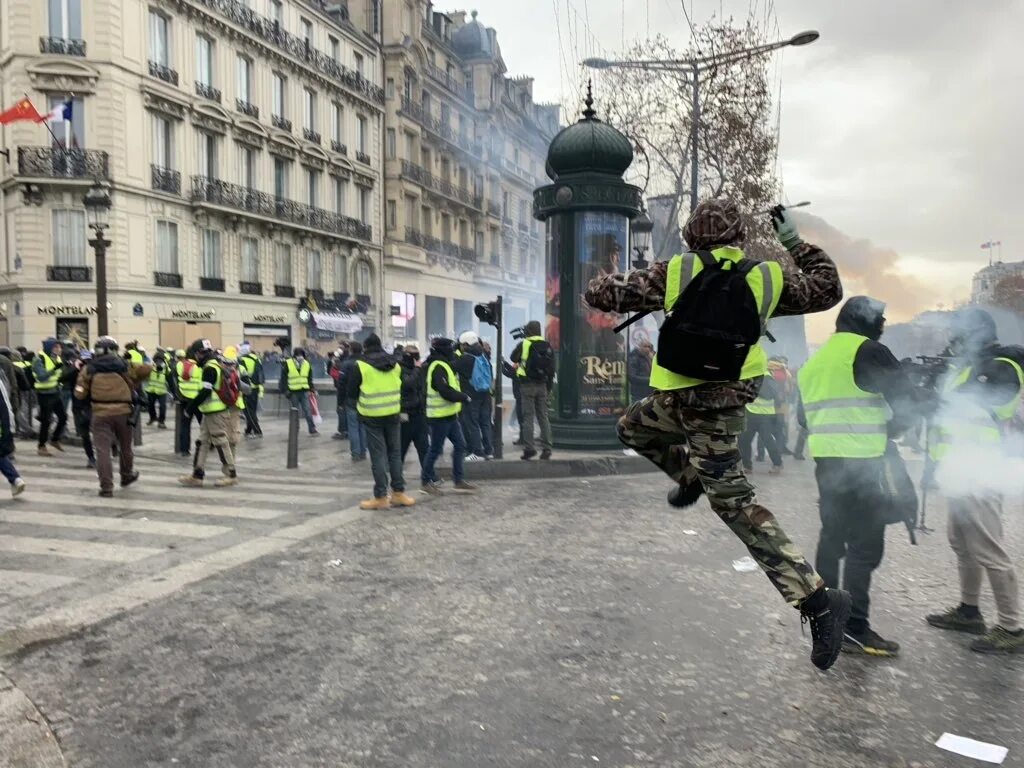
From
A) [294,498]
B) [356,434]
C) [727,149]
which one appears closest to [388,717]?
[294,498]

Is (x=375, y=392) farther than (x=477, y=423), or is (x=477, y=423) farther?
(x=477, y=423)

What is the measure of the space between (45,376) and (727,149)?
767 inches

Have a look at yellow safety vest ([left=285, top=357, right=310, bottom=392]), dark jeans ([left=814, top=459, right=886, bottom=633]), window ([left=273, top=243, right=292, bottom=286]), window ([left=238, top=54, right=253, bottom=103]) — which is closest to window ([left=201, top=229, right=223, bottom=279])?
window ([left=273, top=243, right=292, bottom=286])

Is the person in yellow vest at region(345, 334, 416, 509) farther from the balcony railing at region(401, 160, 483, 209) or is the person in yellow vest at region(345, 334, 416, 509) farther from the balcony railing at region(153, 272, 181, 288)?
the balcony railing at region(401, 160, 483, 209)

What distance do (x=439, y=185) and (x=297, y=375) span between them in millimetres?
31761

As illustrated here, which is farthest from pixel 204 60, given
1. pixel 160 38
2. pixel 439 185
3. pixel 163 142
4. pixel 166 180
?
pixel 439 185

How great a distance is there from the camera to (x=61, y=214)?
26797 mm

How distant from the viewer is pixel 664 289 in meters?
3.19

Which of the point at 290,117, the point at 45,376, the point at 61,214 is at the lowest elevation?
the point at 45,376

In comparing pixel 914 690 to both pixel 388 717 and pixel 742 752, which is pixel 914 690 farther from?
pixel 388 717

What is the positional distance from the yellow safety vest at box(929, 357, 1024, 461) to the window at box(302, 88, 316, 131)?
3507 centimetres

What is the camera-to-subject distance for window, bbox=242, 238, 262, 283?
32.3 metres

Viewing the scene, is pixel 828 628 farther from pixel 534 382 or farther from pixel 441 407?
pixel 534 382

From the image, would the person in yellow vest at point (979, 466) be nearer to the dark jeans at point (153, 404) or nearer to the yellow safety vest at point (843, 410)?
the yellow safety vest at point (843, 410)
